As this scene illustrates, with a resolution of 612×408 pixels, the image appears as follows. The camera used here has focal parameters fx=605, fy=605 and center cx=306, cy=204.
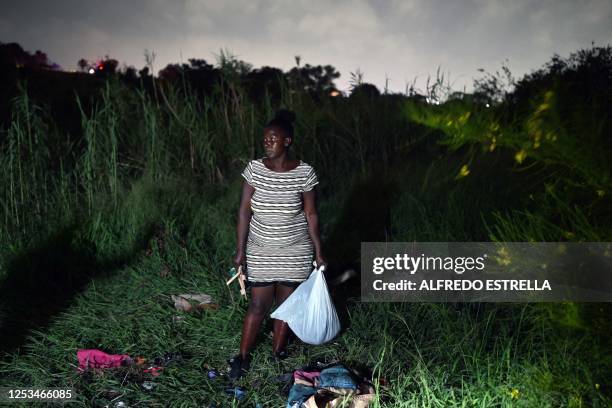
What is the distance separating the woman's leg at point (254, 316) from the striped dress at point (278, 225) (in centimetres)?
8

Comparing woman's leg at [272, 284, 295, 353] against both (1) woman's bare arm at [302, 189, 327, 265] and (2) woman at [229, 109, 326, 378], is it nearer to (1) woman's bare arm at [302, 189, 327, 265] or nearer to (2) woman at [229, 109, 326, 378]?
(2) woman at [229, 109, 326, 378]

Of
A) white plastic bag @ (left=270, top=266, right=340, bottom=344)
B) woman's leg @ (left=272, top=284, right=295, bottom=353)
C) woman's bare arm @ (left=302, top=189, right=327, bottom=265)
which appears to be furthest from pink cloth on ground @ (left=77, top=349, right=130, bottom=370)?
woman's bare arm @ (left=302, top=189, right=327, bottom=265)

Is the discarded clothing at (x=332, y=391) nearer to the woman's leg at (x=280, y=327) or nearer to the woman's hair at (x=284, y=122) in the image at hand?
the woman's leg at (x=280, y=327)

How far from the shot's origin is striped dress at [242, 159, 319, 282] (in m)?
3.35

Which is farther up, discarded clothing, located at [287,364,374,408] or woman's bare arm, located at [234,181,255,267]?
woman's bare arm, located at [234,181,255,267]

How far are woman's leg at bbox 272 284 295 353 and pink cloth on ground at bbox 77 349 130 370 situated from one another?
2.94 feet

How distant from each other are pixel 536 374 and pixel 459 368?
1.58 ft

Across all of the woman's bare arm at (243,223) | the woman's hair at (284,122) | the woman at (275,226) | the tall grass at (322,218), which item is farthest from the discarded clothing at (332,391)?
the woman's hair at (284,122)

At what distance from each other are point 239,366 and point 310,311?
0.55m

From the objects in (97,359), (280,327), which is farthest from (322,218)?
(97,359)

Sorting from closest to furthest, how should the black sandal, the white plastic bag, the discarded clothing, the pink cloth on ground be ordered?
the discarded clothing → the white plastic bag → the black sandal → the pink cloth on ground

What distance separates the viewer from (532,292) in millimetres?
3646

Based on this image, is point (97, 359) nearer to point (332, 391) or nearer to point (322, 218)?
point (332, 391)

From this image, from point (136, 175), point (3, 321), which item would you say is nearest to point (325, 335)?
point (3, 321)
